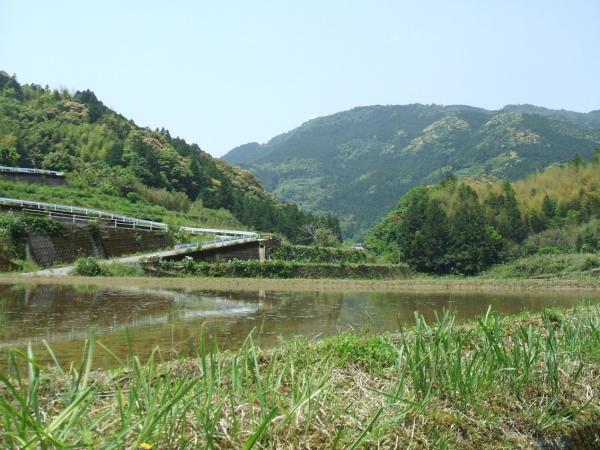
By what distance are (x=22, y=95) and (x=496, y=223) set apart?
4738cm

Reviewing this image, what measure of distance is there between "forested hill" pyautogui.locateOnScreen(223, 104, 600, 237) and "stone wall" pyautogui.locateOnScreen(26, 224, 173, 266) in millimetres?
83501

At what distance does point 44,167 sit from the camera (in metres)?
40.8

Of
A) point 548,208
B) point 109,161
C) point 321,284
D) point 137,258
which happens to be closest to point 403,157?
point 548,208

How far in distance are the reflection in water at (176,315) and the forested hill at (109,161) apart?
78.1ft

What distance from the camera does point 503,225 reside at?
37.2 meters

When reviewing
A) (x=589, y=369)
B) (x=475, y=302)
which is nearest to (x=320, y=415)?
(x=589, y=369)

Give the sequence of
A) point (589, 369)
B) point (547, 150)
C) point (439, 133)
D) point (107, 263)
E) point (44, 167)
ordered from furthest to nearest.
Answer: point (439, 133) < point (547, 150) < point (44, 167) < point (107, 263) < point (589, 369)

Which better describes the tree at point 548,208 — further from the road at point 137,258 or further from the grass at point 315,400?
the grass at point 315,400

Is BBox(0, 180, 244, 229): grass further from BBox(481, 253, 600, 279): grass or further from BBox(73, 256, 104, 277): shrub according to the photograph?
BBox(481, 253, 600, 279): grass

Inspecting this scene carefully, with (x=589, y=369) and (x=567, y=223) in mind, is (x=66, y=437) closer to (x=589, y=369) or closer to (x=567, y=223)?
(x=589, y=369)

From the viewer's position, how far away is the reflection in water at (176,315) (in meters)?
6.54

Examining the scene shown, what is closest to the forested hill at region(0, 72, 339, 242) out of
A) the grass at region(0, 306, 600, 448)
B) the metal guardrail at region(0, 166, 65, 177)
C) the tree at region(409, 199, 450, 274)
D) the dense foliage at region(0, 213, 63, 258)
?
the metal guardrail at region(0, 166, 65, 177)

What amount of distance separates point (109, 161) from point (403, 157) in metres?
116

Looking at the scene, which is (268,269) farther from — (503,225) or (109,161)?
(109,161)
